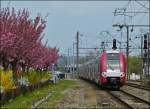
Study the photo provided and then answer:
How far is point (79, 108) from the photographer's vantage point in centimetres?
2525

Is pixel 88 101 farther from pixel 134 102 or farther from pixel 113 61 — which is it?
pixel 113 61

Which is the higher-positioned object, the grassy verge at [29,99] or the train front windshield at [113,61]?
the train front windshield at [113,61]

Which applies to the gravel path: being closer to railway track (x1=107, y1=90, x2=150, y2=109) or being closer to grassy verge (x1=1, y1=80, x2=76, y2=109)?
railway track (x1=107, y1=90, x2=150, y2=109)

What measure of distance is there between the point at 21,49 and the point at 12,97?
4.36 metres

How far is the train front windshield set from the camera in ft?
150

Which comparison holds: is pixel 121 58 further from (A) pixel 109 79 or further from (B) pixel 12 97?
(B) pixel 12 97

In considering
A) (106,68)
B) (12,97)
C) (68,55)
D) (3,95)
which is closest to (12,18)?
(12,97)

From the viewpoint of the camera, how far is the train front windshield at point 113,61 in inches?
1797

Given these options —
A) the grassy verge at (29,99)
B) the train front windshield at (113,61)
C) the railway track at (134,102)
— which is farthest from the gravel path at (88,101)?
the train front windshield at (113,61)

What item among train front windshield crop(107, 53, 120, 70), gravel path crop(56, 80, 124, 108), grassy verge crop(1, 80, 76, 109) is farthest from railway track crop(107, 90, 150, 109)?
train front windshield crop(107, 53, 120, 70)

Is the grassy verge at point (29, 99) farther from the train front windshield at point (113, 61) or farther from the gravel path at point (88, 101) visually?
the train front windshield at point (113, 61)

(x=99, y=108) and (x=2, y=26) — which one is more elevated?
(x=2, y=26)

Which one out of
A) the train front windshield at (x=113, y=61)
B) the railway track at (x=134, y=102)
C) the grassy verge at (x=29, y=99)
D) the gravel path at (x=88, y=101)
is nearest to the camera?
the grassy verge at (x=29, y=99)

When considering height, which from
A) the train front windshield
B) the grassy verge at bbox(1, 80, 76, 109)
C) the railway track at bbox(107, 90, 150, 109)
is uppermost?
the train front windshield
